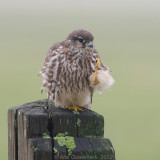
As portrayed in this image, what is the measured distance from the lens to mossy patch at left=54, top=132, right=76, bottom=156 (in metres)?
3.64

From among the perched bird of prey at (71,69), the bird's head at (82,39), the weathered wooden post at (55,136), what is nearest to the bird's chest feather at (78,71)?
the perched bird of prey at (71,69)

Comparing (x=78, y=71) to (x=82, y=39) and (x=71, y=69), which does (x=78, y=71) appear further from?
(x=82, y=39)

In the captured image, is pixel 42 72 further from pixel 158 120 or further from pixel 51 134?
pixel 158 120

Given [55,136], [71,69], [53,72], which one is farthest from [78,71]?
[55,136]

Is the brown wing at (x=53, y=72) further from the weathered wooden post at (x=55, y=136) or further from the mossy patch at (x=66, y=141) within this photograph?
the mossy patch at (x=66, y=141)

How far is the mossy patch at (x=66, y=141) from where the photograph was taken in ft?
12.0

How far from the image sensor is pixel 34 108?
4.03 m

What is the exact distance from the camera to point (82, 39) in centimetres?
553

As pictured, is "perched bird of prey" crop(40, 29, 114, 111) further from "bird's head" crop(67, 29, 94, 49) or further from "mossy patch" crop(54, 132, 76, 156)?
"mossy patch" crop(54, 132, 76, 156)

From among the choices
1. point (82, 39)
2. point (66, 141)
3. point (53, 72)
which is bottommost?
point (66, 141)

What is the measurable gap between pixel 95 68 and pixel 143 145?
23.1 ft

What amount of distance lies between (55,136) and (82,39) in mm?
1945

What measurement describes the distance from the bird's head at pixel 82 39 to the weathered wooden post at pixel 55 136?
5.11 ft

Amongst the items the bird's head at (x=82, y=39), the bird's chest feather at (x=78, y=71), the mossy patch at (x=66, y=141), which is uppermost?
the bird's head at (x=82, y=39)
